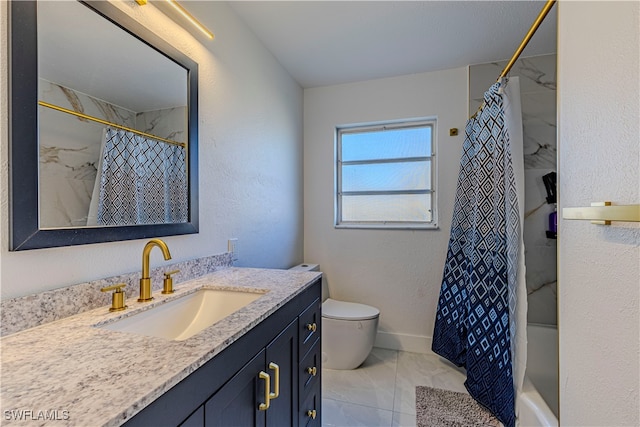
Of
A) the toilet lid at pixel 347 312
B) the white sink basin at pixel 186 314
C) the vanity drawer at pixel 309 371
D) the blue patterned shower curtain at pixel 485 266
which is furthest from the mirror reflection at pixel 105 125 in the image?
the blue patterned shower curtain at pixel 485 266

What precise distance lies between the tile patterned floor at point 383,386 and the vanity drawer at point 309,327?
67 cm

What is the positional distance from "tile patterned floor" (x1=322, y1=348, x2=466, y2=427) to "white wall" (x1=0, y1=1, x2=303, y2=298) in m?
0.95

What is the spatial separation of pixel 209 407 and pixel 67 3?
1.23m

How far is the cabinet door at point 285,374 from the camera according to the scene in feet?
2.98

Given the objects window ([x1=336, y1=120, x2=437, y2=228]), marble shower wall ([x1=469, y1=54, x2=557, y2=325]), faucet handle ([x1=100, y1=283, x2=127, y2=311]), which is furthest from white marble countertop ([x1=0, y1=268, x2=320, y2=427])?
marble shower wall ([x1=469, y1=54, x2=557, y2=325])

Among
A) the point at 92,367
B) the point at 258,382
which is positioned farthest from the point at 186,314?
the point at 92,367

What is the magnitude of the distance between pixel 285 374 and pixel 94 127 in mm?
1078

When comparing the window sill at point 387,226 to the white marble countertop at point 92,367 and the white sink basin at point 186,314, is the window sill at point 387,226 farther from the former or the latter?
the white marble countertop at point 92,367

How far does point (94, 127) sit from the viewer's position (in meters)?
0.94

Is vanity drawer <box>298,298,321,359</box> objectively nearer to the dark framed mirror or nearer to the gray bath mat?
the dark framed mirror

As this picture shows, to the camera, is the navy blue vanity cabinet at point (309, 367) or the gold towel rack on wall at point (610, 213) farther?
the navy blue vanity cabinet at point (309, 367)

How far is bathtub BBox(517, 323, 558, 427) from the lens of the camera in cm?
138

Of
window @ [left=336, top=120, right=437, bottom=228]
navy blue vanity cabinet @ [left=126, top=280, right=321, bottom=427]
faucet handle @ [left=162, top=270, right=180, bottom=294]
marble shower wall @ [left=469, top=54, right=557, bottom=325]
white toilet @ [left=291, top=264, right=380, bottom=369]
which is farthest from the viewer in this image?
window @ [left=336, top=120, right=437, bottom=228]

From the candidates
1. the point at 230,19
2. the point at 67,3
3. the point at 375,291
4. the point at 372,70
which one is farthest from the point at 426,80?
the point at 67,3
